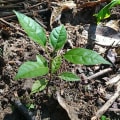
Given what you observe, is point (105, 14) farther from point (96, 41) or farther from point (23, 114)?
point (23, 114)

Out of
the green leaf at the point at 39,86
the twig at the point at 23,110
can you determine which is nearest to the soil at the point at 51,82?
the twig at the point at 23,110

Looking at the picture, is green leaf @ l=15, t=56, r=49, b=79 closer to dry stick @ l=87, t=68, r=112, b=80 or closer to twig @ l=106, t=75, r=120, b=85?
dry stick @ l=87, t=68, r=112, b=80

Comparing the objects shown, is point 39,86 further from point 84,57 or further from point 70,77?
point 84,57

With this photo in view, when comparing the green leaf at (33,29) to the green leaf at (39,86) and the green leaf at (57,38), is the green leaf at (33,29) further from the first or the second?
the green leaf at (39,86)

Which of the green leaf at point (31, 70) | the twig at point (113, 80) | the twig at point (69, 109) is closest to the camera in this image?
the green leaf at point (31, 70)

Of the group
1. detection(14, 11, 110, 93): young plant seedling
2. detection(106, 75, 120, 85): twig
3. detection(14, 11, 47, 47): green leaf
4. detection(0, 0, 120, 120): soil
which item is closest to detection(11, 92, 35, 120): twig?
detection(0, 0, 120, 120): soil

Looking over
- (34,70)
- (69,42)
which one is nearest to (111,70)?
(69,42)

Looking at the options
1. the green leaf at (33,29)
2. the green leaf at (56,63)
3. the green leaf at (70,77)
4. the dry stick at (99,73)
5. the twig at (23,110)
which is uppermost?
the green leaf at (33,29)
